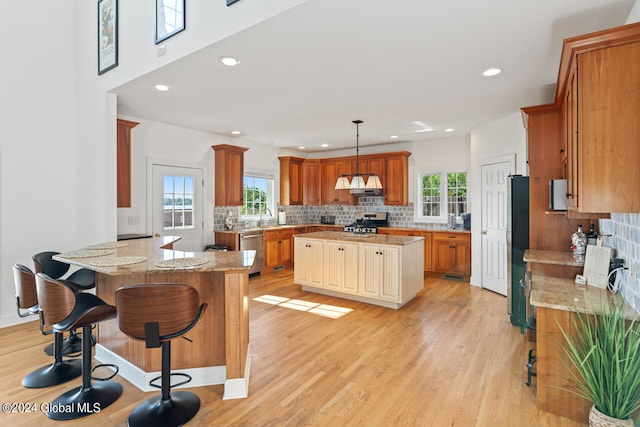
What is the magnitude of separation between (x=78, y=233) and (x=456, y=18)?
475 cm

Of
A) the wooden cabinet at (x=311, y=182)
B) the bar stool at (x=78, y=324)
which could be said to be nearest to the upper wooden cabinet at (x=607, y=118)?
the bar stool at (x=78, y=324)

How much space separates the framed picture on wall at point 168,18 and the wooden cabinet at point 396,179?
4.76 m

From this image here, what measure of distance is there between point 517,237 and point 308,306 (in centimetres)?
266

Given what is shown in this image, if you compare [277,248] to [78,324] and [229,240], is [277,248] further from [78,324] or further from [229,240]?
[78,324]

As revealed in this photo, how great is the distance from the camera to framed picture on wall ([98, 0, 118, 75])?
3.56m

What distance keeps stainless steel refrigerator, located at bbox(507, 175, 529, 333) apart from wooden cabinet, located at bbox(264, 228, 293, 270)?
13.5 ft

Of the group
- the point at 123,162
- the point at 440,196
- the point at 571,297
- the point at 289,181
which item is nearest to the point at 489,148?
the point at 440,196

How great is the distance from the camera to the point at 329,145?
727cm

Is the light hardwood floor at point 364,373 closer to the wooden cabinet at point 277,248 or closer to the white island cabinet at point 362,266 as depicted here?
the white island cabinet at point 362,266

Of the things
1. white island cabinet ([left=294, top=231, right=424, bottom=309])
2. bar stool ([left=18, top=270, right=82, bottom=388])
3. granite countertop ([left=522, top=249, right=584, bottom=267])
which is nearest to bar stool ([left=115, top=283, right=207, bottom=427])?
bar stool ([left=18, top=270, right=82, bottom=388])

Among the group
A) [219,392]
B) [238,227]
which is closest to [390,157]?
[238,227]

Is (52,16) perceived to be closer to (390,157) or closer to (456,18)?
(456,18)

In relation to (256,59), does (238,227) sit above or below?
below

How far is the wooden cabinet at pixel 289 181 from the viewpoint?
7383 mm
